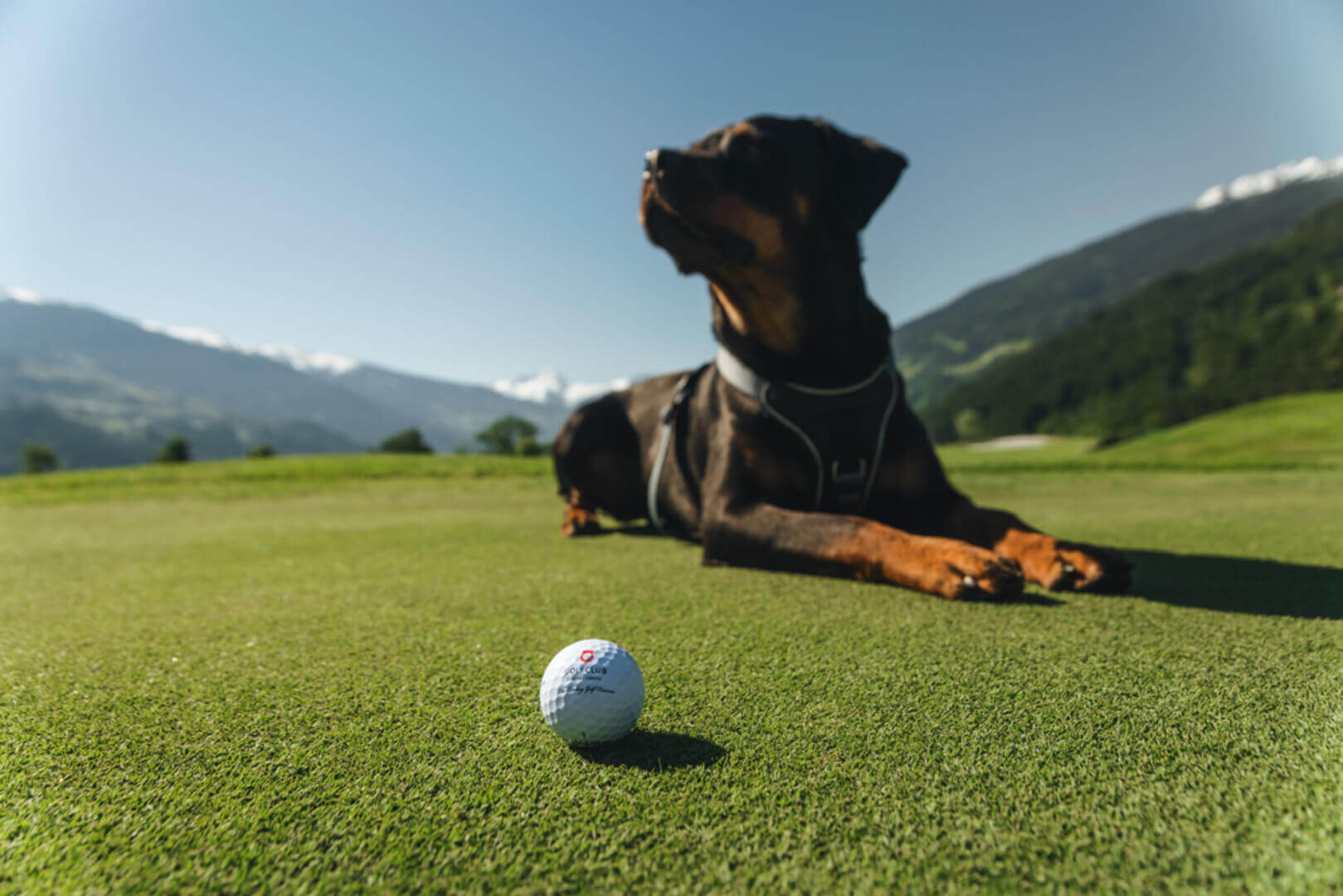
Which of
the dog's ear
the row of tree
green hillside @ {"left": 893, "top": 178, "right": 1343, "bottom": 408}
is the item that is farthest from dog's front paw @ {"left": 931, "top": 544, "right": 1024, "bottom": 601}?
green hillside @ {"left": 893, "top": 178, "right": 1343, "bottom": 408}

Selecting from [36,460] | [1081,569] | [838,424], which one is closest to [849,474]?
[838,424]

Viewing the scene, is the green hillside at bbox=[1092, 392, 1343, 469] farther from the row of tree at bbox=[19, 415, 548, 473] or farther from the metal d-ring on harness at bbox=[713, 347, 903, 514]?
the row of tree at bbox=[19, 415, 548, 473]

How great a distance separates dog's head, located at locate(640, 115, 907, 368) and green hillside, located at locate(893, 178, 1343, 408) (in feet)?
426

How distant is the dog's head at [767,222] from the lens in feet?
10.8

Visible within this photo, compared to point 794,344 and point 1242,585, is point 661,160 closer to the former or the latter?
point 794,344

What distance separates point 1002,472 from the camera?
11.4m

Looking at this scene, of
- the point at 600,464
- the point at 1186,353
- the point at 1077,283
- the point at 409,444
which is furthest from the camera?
the point at 1077,283

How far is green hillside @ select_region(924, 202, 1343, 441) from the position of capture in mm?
61125

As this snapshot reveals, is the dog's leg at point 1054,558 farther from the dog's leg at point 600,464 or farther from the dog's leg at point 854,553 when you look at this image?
the dog's leg at point 600,464

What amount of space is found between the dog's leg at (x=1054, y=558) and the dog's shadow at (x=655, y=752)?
6.10ft

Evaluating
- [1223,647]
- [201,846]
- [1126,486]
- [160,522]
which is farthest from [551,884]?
[1126,486]

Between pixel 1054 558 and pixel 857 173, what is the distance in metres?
2.24

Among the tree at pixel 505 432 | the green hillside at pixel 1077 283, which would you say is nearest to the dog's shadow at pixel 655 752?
the tree at pixel 505 432

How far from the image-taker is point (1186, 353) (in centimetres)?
8012
